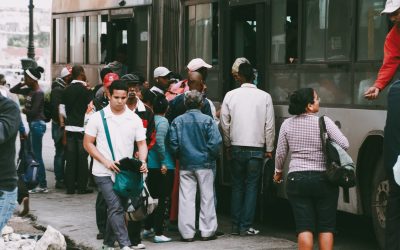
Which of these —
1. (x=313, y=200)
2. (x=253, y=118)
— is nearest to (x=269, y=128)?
(x=253, y=118)

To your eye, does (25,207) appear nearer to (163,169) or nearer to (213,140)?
(163,169)

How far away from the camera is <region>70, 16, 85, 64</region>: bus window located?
55.4 feet

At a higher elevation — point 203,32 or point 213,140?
point 203,32

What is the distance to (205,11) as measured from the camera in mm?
12391

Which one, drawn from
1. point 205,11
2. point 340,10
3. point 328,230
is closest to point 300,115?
point 328,230

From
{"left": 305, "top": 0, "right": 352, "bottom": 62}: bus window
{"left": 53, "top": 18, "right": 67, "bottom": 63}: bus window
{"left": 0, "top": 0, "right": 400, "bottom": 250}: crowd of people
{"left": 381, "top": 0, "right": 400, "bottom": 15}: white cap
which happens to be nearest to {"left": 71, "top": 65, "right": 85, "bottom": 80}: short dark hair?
{"left": 0, "top": 0, "right": 400, "bottom": 250}: crowd of people

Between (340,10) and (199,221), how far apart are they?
8.64 ft

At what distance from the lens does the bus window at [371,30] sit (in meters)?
9.12

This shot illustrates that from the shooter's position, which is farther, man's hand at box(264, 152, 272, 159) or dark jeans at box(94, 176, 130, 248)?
man's hand at box(264, 152, 272, 159)

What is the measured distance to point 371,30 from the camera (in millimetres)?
9297

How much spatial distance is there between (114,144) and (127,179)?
34cm

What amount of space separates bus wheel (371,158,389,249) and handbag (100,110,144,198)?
2.20m

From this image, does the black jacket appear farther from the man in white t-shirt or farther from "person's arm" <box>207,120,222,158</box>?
"person's arm" <box>207,120,222,158</box>

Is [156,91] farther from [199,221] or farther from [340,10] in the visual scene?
[340,10]
